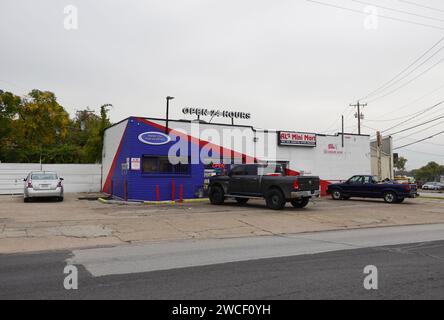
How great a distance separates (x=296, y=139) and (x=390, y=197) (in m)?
6.67

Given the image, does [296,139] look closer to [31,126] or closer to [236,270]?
[236,270]

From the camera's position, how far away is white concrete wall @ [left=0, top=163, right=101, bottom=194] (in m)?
26.1

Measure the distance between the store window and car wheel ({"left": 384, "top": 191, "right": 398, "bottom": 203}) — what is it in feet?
36.3

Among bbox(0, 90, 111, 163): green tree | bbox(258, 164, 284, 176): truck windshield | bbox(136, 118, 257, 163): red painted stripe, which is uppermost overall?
bbox(0, 90, 111, 163): green tree

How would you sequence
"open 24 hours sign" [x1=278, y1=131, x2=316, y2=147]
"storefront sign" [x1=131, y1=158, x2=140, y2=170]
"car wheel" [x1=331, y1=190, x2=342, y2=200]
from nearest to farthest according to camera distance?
"storefront sign" [x1=131, y1=158, x2=140, y2=170]
"car wheel" [x1=331, y1=190, x2=342, y2=200]
"open 24 hours sign" [x1=278, y1=131, x2=316, y2=147]

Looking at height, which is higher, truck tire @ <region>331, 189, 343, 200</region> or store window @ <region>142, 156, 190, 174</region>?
store window @ <region>142, 156, 190, 174</region>

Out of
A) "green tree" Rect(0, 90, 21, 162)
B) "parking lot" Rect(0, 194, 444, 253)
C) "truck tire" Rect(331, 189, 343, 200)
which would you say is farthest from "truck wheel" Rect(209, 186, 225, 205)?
"green tree" Rect(0, 90, 21, 162)

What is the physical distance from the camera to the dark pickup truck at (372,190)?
2403 centimetres

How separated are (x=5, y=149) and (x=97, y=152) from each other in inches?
656

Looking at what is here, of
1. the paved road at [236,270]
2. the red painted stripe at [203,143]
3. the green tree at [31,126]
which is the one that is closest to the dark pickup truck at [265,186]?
the red painted stripe at [203,143]

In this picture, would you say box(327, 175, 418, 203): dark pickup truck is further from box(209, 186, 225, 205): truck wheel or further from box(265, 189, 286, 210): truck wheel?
box(209, 186, 225, 205): truck wheel

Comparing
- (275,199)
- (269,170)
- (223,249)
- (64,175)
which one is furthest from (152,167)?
(223,249)

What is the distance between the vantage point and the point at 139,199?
72.1 feet

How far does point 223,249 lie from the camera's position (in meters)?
9.82
